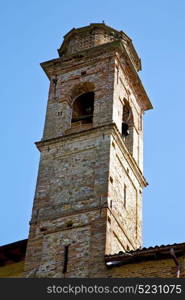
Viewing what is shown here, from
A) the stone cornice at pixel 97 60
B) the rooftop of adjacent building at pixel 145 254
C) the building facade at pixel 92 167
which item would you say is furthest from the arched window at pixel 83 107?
the rooftop of adjacent building at pixel 145 254

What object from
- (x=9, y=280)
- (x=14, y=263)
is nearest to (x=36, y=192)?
(x=14, y=263)

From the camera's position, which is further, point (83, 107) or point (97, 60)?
point (83, 107)

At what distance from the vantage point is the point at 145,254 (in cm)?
1720

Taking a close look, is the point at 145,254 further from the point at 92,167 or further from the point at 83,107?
the point at 83,107

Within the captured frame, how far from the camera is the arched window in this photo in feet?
76.6

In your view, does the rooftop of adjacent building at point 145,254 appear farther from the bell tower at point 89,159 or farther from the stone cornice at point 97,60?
the stone cornice at point 97,60

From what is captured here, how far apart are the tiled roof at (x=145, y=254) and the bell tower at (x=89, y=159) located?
40cm

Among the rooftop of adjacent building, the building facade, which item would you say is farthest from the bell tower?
the rooftop of adjacent building

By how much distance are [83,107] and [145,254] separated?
833 cm

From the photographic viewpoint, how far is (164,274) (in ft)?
55.2

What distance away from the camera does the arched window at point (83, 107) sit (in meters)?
23.4

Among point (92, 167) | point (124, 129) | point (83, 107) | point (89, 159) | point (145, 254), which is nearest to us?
point (145, 254)

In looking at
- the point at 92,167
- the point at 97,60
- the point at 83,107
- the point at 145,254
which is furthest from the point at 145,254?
the point at 97,60

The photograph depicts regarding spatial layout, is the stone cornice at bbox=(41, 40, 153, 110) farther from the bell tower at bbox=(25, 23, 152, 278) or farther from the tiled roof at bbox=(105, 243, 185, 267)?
the tiled roof at bbox=(105, 243, 185, 267)
